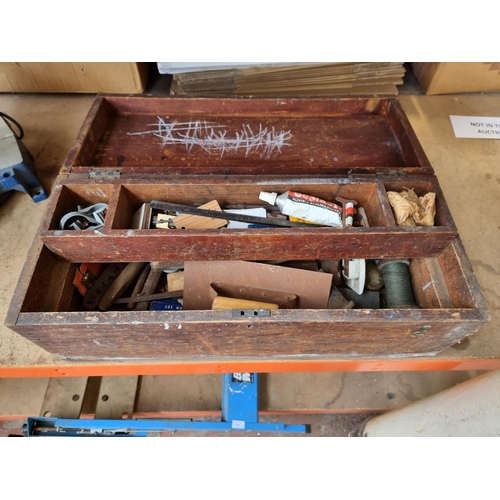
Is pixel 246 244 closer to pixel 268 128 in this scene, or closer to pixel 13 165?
pixel 268 128

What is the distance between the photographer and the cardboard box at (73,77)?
1998 millimetres

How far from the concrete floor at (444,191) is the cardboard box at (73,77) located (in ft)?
0.24

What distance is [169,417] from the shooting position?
74.4 inches

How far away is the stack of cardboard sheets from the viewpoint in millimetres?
2049

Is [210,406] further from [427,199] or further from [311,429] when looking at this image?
[427,199]

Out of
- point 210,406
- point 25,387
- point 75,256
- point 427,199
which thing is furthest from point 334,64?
point 25,387

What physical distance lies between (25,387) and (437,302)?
6.76 feet

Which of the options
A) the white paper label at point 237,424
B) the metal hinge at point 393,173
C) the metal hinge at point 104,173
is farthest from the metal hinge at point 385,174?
the white paper label at point 237,424

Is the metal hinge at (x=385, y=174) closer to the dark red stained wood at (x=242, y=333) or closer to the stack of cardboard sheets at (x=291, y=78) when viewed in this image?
the dark red stained wood at (x=242, y=333)

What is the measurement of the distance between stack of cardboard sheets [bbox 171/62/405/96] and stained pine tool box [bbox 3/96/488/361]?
415 mm

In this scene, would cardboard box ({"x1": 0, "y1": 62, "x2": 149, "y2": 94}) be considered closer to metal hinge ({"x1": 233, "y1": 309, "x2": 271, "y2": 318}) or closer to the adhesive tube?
the adhesive tube

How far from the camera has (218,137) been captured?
5.59 ft

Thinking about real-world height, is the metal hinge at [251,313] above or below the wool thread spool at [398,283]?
below

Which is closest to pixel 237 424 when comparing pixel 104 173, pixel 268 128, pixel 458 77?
pixel 104 173
